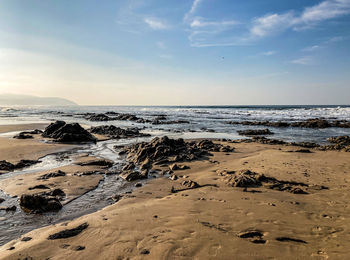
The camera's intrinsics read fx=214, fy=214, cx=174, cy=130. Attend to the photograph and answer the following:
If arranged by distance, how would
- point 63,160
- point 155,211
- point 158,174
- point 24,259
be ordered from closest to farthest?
point 24,259
point 155,211
point 158,174
point 63,160

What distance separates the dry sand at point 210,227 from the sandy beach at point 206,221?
17 mm

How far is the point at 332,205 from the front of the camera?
529cm

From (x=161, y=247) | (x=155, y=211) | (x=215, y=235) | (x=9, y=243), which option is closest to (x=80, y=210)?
(x=9, y=243)

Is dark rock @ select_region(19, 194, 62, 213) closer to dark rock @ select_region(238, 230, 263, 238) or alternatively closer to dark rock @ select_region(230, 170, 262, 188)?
dark rock @ select_region(238, 230, 263, 238)

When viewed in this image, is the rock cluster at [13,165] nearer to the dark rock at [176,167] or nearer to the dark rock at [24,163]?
the dark rock at [24,163]

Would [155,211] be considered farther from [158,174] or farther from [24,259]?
[158,174]

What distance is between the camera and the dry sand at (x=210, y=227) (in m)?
3.47

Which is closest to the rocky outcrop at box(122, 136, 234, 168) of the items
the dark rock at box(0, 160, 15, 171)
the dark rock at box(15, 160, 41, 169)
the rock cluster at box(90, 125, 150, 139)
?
the dark rock at box(15, 160, 41, 169)

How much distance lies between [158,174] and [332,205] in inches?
220

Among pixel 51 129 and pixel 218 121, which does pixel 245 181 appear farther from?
pixel 218 121

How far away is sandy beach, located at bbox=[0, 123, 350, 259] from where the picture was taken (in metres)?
3.50

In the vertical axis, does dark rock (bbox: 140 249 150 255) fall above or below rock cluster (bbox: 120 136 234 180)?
below

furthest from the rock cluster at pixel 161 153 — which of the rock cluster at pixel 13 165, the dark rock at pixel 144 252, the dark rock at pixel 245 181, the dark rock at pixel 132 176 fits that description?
the dark rock at pixel 144 252

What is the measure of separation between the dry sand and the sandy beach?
2 centimetres
